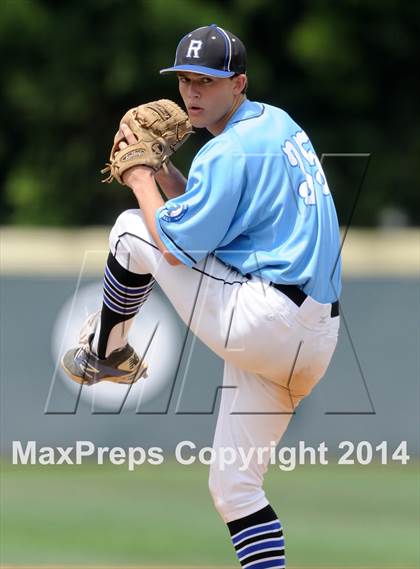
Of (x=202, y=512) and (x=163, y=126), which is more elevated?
(x=163, y=126)

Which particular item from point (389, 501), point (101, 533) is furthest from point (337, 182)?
point (101, 533)

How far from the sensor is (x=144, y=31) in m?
14.5

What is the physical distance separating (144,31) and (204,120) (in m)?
10.3

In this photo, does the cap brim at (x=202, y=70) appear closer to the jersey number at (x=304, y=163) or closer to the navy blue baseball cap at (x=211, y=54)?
the navy blue baseball cap at (x=211, y=54)

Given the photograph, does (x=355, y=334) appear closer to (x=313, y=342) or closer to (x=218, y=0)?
(x=313, y=342)

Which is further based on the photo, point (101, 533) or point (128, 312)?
point (101, 533)

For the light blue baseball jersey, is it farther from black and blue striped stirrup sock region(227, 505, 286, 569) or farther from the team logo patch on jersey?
black and blue striped stirrup sock region(227, 505, 286, 569)

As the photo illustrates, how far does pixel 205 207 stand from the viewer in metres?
4.13

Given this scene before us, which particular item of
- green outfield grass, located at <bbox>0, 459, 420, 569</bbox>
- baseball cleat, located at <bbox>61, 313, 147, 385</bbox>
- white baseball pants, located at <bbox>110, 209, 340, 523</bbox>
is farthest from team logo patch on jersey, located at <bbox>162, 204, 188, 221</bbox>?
green outfield grass, located at <bbox>0, 459, 420, 569</bbox>

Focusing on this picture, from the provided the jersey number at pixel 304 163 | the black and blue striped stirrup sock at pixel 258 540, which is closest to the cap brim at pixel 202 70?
the jersey number at pixel 304 163

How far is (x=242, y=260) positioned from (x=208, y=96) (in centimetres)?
58

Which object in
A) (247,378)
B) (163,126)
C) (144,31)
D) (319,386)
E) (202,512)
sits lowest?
(202,512)

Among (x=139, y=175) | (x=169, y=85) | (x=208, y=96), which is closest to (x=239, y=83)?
(x=208, y=96)

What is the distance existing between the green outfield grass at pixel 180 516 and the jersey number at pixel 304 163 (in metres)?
2.59
